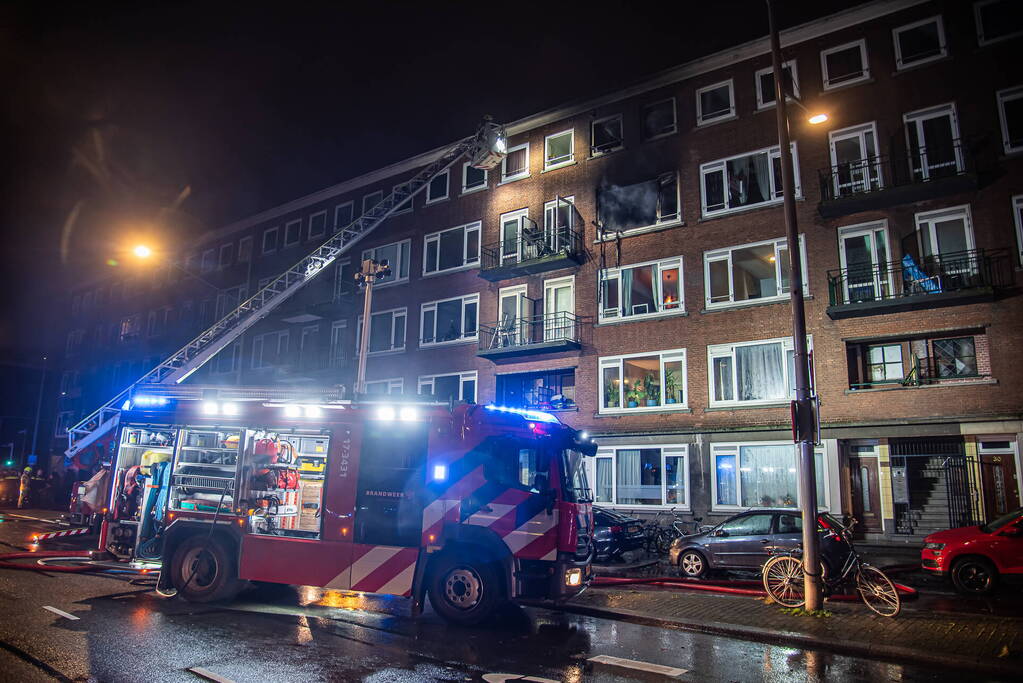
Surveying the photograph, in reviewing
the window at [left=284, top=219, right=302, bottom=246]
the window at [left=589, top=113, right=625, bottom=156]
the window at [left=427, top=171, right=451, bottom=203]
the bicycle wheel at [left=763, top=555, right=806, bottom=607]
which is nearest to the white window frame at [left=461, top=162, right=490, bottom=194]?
the window at [left=427, top=171, right=451, bottom=203]

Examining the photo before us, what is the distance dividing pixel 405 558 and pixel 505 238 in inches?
816

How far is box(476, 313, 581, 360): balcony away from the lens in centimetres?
2511

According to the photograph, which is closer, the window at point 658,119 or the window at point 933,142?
the window at point 933,142

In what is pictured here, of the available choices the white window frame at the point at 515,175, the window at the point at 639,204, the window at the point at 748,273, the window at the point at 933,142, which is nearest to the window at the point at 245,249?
the white window frame at the point at 515,175

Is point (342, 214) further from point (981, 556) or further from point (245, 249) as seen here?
point (981, 556)

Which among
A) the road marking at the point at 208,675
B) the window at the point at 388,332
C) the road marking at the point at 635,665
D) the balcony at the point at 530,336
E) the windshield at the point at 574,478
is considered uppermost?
the window at the point at 388,332

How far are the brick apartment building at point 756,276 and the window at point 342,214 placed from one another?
4543 millimetres

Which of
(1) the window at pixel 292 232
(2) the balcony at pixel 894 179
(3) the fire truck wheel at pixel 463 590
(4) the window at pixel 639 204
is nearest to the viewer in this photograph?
(3) the fire truck wheel at pixel 463 590

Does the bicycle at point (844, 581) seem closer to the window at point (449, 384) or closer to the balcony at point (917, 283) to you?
the balcony at point (917, 283)

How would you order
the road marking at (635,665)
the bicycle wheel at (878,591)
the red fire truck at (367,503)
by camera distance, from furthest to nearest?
1. the bicycle wheel at (878,591)
2. the red fire truck at (367,503)
3. the road marking at (635,665)

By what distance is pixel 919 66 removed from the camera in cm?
2022

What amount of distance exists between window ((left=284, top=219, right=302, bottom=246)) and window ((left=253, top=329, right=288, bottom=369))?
5.30 m

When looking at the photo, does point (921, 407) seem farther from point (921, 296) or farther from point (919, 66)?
point (919, 66)

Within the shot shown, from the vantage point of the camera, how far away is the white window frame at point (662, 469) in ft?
71.8
